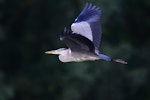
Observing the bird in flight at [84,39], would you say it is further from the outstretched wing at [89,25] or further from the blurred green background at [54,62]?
the blurred green background at [54,62]

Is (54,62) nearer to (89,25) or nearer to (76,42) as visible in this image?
(89,25)

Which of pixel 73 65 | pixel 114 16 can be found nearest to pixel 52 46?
pixel 73 65

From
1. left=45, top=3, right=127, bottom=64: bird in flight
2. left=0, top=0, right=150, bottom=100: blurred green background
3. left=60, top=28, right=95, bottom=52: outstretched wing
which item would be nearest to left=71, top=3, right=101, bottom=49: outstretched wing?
left=45, top=3, right=127, bottom=64: bird in flight

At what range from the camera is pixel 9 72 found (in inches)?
411

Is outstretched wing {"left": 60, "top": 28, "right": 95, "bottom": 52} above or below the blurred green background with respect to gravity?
above

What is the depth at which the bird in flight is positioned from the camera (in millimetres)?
5074

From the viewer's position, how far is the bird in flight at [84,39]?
5.07 m

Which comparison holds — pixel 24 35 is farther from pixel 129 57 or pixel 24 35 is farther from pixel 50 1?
pixel 129 57

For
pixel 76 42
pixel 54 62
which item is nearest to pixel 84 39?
pixel 76 42

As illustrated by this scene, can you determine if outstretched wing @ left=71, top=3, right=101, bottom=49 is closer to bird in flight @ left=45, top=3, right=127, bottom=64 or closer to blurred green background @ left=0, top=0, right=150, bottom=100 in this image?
bird in flight @ left=45, top=3, right=127, bottom=64

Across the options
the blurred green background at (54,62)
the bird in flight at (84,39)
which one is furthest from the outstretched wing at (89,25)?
the blurred green background at (54,62)

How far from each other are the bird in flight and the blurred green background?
13.1 ft

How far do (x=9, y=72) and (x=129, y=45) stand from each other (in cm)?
178

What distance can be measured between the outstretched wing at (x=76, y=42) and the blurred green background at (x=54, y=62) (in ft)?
14.9
